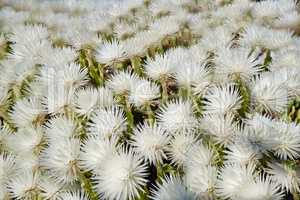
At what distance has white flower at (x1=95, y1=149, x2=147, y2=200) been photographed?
1.15m

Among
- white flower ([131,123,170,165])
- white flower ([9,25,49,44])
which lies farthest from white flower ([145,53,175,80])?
white flower ([9,25,49,44])

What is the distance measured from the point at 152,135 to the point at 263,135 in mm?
316

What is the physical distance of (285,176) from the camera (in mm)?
1123

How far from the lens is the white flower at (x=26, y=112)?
4.78 ft

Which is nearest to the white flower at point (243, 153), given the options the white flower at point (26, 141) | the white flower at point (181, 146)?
the white flower at point (181, 146)

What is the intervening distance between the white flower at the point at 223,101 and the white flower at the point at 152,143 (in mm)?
158

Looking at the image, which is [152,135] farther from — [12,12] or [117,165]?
[12,12]

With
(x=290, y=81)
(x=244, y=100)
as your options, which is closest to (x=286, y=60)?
(x=290, y=81)

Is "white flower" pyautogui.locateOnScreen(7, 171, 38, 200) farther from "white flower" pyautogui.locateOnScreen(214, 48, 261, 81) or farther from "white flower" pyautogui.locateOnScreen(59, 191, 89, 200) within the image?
"white flower" pyautogui.locateOnScreen(214, 48, 261, 81)

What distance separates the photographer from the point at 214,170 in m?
1.14

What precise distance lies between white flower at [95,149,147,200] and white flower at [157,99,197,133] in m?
0.16

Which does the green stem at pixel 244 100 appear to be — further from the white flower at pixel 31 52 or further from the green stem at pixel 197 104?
the white flower at pixel 31 52

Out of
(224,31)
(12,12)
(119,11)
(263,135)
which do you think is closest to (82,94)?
(263,135)

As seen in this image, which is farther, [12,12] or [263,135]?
[12,12]
